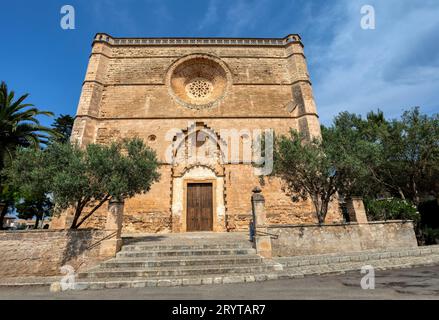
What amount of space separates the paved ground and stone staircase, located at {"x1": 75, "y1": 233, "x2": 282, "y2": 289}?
11.3 inches

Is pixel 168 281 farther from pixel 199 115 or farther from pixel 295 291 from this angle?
pixel 199 115

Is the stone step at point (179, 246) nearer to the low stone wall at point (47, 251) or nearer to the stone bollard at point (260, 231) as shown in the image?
the stone bollard at point (260, 231)

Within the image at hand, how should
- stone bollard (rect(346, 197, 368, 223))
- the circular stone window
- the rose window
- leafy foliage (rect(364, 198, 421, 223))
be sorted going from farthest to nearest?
1. the rose window
2. the circular stone window
3. leafy foliage (rect(364, 198, 421, 223))
4. stone bollard (rect(346, 197, 368, 223))

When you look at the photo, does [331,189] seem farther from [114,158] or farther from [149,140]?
[149,140]

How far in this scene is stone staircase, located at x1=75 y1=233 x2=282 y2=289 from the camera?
4746 mm

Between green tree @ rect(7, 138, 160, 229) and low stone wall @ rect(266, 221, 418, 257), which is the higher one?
green tree @ rect(7, 138, 160, 229)

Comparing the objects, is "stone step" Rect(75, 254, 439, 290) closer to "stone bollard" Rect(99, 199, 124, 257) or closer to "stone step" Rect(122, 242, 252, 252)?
"stone bollard" Rect(99, 199, 124, 257)

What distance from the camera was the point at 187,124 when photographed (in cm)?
1304

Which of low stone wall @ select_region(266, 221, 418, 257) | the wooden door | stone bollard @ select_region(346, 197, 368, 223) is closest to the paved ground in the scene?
low stone wall @ select_region(266, 221, 418, 257)

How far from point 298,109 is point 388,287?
11.0 meters

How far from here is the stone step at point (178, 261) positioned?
18.7 ft

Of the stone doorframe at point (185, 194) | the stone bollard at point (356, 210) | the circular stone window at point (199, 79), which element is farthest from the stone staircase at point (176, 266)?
the circular stone window at point (199, 79)

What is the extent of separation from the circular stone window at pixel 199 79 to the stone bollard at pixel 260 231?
8.60 m
